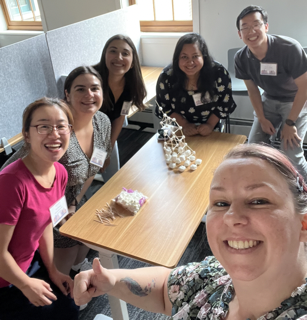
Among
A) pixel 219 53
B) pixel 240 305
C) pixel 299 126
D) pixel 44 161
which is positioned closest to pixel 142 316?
pixel 44 161

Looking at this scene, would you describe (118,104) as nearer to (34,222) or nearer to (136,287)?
(34,222)

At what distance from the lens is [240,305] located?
817 mm

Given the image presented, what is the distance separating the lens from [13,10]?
4.82 meters

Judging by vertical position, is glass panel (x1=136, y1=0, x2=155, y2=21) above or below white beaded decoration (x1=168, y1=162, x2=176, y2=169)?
above

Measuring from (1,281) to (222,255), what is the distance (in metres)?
1.10

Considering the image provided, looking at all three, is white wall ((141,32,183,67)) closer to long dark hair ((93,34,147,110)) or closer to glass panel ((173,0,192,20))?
glass panel ((173,0,192,20))

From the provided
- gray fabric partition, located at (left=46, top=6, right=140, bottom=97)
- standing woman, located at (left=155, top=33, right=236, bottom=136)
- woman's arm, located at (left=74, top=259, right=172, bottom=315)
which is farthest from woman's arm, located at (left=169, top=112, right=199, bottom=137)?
woman's arm, located at (left=74, top=259, right=172, bottom=315)

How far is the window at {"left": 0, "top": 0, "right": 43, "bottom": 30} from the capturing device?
473cm

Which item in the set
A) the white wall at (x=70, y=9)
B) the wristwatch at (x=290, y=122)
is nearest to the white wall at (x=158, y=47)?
the white wall at (x=70, y=9)

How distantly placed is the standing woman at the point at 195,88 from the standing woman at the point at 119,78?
0.25m

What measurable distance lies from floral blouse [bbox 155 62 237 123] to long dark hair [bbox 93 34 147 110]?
0.21 meters

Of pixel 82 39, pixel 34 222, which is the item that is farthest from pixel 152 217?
pixel 82 39

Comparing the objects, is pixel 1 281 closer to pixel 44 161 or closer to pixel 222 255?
pixel 44 161

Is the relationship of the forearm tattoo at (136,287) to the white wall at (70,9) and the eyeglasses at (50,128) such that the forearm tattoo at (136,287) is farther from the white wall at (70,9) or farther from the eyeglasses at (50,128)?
the white wall at (70,9)
